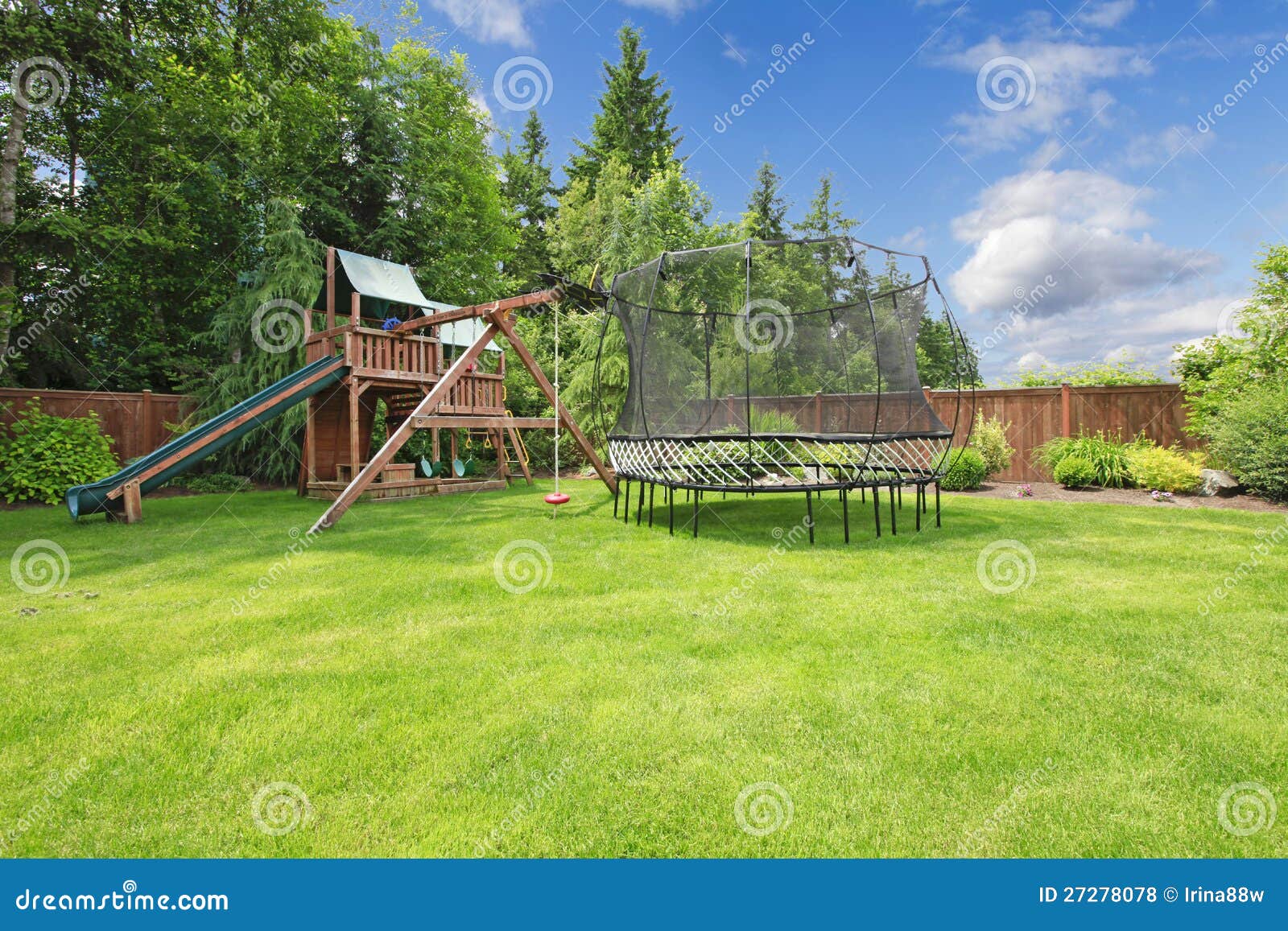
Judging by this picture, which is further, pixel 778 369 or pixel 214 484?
pixel 214 484

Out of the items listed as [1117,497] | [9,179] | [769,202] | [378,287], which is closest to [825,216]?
[769,202]

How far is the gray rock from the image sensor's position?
7.96 meters

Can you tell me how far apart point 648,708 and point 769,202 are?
2552cm

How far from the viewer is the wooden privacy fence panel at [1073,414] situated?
9469 millimetres

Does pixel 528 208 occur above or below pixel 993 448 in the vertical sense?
above

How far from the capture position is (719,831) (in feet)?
5.00

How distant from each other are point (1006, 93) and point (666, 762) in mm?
8201

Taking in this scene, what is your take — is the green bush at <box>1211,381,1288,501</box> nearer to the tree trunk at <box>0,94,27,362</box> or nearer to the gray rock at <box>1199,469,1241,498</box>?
the gray rock at <box>1199,469,1241,498</box>

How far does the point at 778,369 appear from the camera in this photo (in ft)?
26.7

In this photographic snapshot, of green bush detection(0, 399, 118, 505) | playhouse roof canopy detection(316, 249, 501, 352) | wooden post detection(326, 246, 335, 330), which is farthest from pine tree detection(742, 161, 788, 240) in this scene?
green bush detection(0, 399, 118, 505)

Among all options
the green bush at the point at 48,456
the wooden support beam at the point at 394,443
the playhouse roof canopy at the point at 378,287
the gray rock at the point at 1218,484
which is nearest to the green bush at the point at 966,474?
the gray rock at the point at 1218,484

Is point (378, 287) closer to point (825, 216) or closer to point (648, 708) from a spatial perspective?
point (648, 708)
